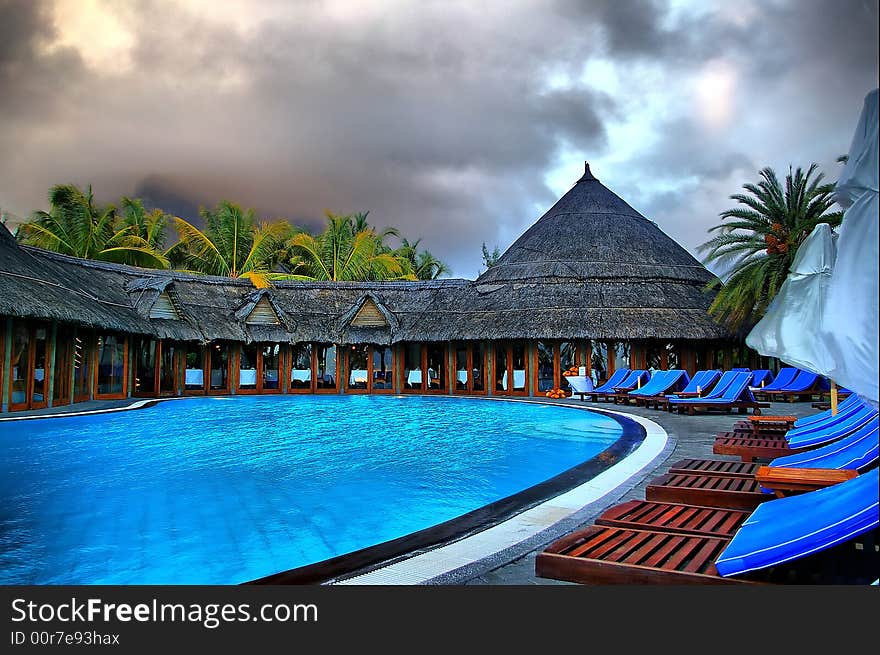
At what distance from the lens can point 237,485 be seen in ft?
21.6

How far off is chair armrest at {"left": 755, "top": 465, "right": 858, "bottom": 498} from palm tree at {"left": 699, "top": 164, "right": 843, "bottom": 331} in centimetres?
1588

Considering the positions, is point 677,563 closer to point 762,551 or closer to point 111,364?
point 762,551

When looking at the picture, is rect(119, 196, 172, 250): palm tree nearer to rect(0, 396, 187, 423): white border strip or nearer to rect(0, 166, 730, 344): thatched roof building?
rect(0, 166, 730, 344): thatched roof building

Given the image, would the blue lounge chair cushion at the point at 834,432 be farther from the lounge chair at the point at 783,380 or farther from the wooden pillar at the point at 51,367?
the wooden pillar at the point at 51,367

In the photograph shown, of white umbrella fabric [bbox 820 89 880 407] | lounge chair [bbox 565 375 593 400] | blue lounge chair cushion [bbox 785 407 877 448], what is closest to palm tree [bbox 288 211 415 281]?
lounge chair [bbox 565 375 593 400]

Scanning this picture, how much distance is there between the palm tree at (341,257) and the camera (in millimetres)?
34125

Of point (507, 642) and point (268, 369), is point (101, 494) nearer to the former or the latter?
point (507, 642)

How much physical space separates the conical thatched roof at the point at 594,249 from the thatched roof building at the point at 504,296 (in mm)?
48

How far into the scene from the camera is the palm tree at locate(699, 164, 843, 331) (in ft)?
60.6

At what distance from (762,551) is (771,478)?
1.55 metres

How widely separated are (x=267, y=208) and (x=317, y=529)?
37.4m

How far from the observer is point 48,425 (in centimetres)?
1152

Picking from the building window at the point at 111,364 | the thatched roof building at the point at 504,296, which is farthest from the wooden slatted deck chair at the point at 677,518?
the building window at the point at 111,364

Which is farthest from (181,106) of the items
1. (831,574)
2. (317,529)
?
(831,574)
